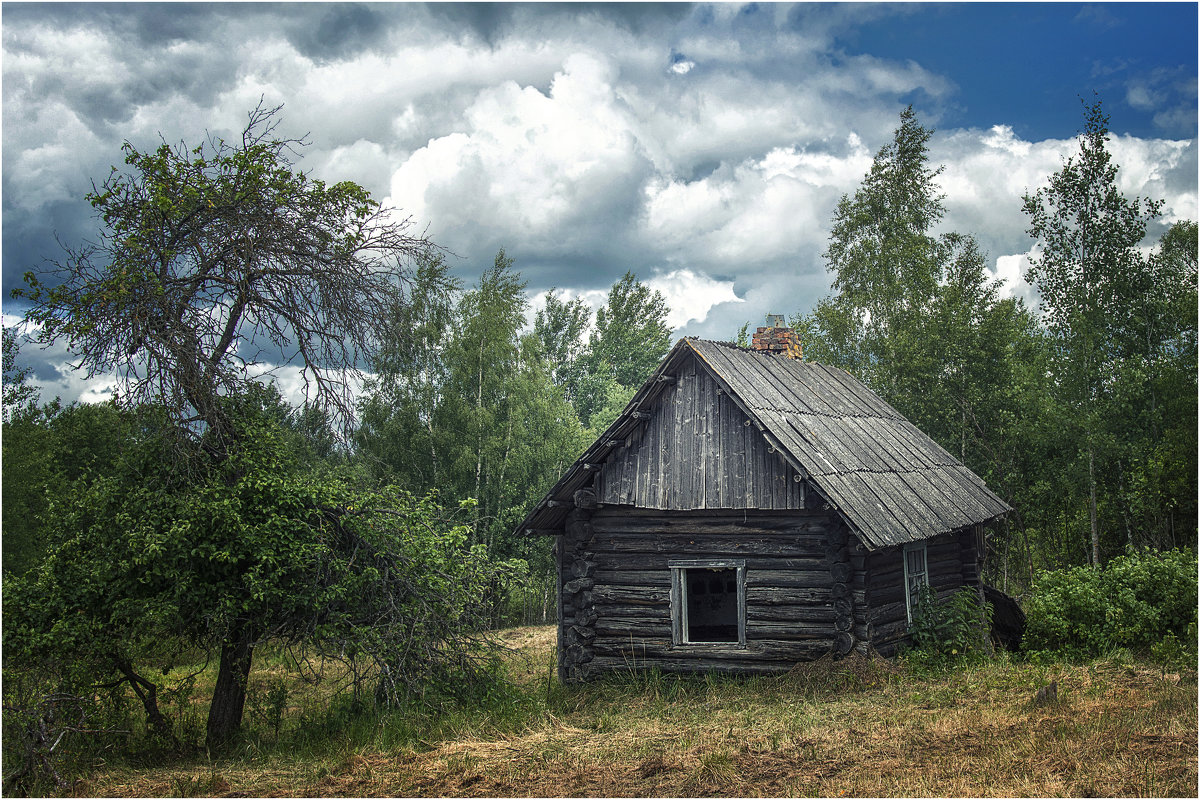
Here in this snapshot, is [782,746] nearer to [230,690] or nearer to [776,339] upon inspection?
[230,690]

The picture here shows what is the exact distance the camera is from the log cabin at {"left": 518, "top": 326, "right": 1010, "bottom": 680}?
11.9m

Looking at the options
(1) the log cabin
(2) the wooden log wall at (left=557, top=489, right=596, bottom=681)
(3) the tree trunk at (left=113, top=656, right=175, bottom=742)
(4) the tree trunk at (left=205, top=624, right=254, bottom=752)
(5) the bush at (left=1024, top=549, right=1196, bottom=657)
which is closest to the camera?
(3) the tree trunk at (left=113, top=656, right=175, bottom=742)

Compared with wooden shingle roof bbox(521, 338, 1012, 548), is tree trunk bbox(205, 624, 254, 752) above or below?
below

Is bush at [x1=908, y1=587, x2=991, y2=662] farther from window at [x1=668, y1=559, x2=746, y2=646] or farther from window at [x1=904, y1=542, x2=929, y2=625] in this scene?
window at [x1=668, y1=559, x2=746, y2=646]

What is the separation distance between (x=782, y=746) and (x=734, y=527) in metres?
4.51

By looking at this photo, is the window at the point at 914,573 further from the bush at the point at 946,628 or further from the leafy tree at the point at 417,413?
the leafy tree at the point at 417,413

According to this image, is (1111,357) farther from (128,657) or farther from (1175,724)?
(128,657)

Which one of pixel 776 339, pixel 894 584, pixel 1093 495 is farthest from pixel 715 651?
pixel 1093 495

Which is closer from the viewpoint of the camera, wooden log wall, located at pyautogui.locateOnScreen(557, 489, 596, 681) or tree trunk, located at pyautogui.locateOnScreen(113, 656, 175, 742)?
tree trunk, located at pyautogui.locateOnScreen(113, 656, 175, 742)

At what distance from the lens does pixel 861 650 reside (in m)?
11.7

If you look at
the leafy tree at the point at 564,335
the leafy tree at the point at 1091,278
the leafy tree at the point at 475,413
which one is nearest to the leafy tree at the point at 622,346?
the leafy tree at the point at 564,335

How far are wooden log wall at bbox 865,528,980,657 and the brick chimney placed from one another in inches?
188

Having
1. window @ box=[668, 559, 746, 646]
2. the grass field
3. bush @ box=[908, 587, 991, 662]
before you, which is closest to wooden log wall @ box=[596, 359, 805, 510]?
the grass field

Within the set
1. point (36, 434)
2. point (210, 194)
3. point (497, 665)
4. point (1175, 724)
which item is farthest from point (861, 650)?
point (36, 434)
